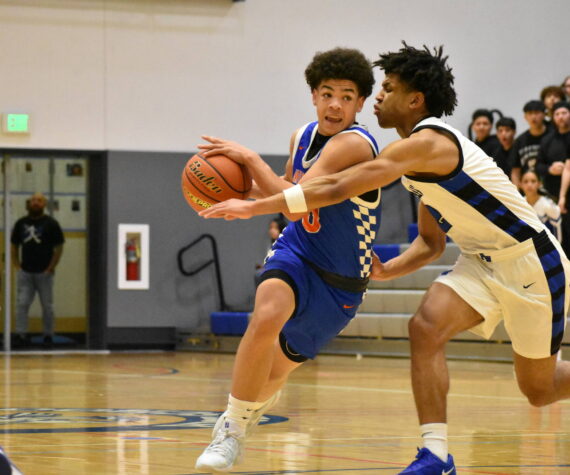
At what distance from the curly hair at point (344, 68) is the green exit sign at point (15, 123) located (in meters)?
8.99

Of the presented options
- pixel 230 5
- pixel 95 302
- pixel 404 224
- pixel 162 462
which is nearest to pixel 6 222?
pixel 95 302

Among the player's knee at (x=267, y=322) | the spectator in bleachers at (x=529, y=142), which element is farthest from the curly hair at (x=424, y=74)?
the spectator in bleachers at (x=529, y=142)

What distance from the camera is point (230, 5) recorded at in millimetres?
13414

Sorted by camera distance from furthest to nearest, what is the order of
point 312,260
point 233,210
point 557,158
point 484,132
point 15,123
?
point 15,123, point 484,132, point 557,158, point 312,260, point 233,210

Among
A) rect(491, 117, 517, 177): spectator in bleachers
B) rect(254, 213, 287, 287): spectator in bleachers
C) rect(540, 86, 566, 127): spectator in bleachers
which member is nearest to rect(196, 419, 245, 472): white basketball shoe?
rect(540, 86, 566, 127): spectator in bleachers

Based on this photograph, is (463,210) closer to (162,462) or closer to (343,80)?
(343,80)

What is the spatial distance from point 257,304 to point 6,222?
955 centimetres

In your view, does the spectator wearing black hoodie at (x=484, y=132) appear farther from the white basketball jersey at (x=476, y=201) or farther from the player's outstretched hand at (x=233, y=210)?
the player's outstretched hand at (x=233, y=210)

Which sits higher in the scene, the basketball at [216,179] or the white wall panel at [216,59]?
the white wall panel at [216,59]

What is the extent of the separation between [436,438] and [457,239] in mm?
769

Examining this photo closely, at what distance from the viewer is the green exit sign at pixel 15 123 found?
12.5 metres

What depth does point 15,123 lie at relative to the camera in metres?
12.5

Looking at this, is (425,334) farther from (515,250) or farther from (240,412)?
(240,412)

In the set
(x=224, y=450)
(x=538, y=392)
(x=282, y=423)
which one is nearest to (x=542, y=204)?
(x=282, y=423)
